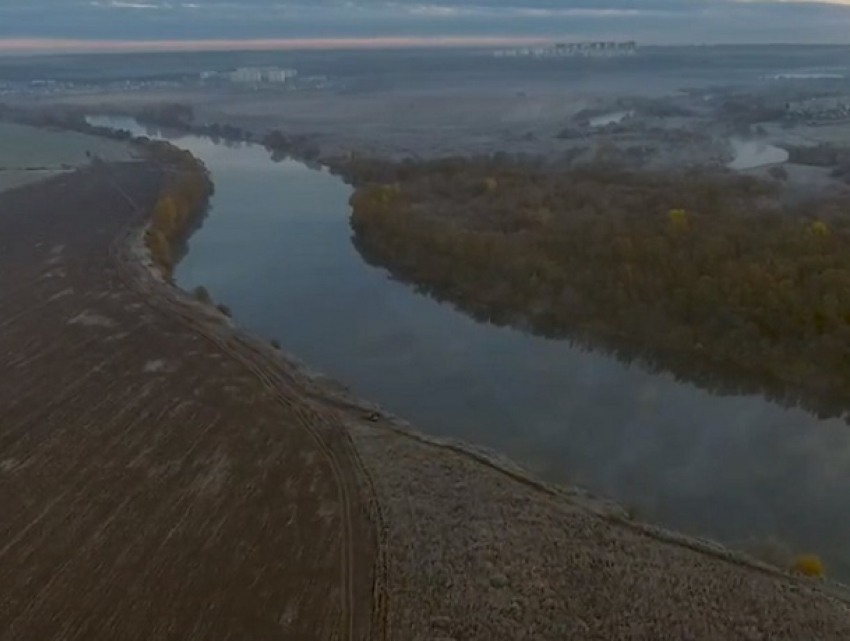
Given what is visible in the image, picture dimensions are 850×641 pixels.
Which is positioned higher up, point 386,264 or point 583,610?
point 583,610

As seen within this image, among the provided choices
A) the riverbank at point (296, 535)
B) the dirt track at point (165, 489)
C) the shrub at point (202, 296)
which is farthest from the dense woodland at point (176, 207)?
the riverbank at point (296, 535)

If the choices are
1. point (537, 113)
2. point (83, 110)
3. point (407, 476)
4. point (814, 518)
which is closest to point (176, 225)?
point (407, 476)

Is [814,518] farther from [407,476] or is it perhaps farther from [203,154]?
[203,154]

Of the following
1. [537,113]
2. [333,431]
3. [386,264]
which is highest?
[333,431]

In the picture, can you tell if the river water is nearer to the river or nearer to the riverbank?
the riverbank

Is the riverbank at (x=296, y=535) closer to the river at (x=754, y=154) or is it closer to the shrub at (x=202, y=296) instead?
the shrub at (x=202, y=296)

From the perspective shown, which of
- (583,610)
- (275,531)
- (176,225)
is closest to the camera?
(583,610)
